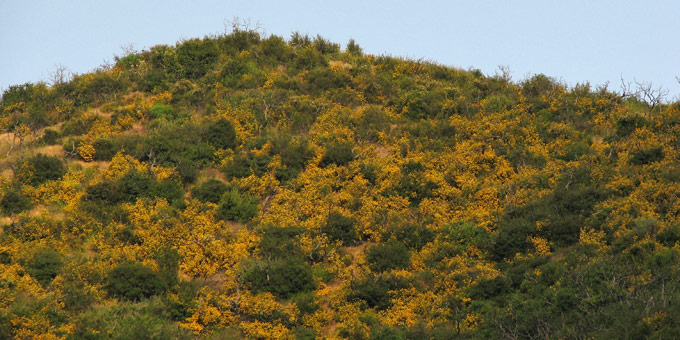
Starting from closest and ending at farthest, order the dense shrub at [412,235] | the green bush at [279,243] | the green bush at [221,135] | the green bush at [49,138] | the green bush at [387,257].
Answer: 1. the green bush at [387,257]
2. the green bush at [279,243]
3. the dense shrub at [412,235]
4. the green bush at [221,135]
5. the green bush at [49,138]

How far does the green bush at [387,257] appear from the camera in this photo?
153 feet

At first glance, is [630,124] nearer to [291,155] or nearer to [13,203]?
[291,155]

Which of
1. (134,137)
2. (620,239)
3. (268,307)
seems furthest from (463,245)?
(134,137)

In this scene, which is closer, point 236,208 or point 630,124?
point 236,208

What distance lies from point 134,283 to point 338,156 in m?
15.5

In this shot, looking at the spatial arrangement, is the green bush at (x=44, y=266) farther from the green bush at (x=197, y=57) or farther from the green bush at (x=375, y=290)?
the green bush at (x=197, y=57)

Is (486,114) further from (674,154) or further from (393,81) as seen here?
(674,154)

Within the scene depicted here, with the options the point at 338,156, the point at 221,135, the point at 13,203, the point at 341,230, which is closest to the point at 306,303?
the point at 341,230

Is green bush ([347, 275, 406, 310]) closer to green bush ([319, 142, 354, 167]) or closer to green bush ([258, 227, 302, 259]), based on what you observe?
green bush ([258, 227, 302, 259])

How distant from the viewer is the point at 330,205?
2012 inches

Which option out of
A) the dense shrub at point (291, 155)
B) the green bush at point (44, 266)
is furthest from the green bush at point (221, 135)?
the green bush at point (44, 266)

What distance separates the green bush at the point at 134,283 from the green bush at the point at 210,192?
794 centimetres

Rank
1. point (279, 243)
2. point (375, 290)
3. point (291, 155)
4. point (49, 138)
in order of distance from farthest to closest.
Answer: point (49, 138), point (291, 155), point (279, 243), point (375, 290)

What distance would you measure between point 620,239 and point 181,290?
2144 centimetres
